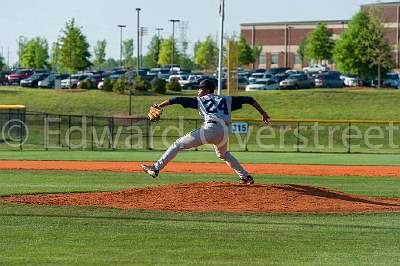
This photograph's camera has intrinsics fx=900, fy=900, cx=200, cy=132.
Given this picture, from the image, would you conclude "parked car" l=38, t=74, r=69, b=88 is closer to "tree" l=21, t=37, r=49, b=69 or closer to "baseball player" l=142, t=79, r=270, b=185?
"tree" l=21, t=37, r=49, b=69

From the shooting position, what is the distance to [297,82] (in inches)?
2692

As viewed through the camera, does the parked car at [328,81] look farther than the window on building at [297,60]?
No

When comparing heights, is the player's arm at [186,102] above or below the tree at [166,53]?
below

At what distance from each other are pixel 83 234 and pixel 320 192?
17.8 feet

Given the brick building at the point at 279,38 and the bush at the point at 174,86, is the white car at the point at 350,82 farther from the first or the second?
the brick building at the point at 279,38

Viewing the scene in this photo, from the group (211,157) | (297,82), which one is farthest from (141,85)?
(211,157)

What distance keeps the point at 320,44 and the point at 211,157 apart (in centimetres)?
5846

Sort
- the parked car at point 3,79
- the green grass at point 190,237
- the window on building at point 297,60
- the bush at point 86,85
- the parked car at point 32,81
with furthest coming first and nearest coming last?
the window on building at point 297,60
the parked car at point 3,79
the parked car at point 32,81
the bush at point 86,85
the green grass at point 190,237

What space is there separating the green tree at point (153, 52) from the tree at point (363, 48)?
4652 cm

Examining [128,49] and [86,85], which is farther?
[128,49]

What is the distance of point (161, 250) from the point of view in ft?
32.0

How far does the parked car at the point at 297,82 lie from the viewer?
6756cm

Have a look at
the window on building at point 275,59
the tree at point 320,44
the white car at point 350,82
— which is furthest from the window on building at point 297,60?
the white car at point 350,82

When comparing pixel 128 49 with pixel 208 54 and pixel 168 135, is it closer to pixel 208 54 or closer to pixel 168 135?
pixel 208 54
